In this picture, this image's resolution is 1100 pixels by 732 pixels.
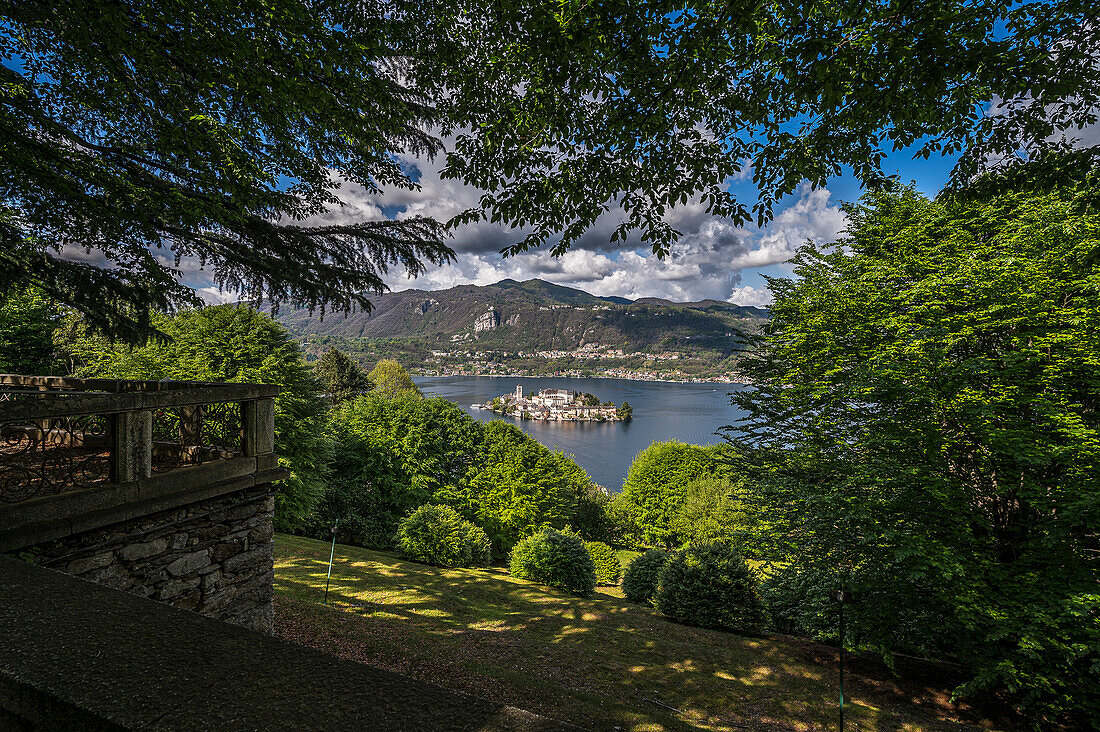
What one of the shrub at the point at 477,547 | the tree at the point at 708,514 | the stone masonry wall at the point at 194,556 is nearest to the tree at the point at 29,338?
the shrub at the point at 477,547

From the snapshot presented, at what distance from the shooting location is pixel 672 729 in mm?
4977

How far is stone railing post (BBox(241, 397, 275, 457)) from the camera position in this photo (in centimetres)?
443

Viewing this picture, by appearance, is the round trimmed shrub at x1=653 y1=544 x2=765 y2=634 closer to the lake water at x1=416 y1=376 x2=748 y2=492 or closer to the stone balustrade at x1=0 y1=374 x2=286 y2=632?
the stone balustrade at x1=0 y1=374 x2=286 y2=632

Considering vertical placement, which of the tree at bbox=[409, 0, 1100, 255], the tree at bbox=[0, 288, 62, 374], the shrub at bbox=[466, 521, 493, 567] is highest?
the tree at bbox=[409, 0, 1100, 255]

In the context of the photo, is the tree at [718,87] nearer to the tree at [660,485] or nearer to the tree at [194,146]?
the tree at [194,146]

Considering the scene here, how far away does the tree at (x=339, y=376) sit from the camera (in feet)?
120

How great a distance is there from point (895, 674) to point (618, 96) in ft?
34.9

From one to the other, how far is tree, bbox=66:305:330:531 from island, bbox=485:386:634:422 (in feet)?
285

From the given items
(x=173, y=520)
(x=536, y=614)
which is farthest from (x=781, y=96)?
(x=536, y=614)

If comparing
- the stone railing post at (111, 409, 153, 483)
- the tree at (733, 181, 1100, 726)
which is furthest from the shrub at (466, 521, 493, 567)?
the stone railing post at (111, 409, 153, 483)

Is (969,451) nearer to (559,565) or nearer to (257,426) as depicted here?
(257,426)

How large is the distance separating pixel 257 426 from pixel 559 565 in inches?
496

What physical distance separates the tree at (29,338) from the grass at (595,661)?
1226 centimetres

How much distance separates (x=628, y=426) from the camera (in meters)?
90.9
